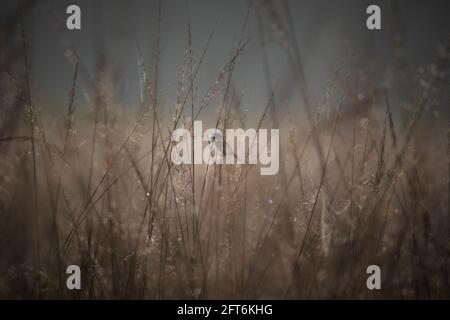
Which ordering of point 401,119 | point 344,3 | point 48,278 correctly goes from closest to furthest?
point 48,278 < point 401,119 < point 344,3

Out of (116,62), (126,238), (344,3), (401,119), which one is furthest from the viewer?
(344,3)

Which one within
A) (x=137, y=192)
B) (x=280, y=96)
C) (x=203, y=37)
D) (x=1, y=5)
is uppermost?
(x=1, y=5)

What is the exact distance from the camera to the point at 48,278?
1.24 m

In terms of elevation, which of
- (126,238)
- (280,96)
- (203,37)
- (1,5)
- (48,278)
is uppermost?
(1,5)

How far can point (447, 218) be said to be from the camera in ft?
5.22

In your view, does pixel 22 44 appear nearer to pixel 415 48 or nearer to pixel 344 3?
pixel 344 3

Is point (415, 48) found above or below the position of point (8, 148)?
above

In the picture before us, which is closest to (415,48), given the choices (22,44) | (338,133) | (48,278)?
(338,133)

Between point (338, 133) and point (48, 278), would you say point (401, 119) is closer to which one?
point (338, 133)

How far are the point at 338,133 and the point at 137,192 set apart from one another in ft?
2.73

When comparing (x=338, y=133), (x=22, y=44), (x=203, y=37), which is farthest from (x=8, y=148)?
(x=338, y=133)

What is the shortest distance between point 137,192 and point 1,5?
3.06 feet

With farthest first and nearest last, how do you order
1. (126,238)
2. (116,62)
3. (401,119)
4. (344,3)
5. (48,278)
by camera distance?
1. (344,3)
2. (116,62)
3. (401,119)
4. (126,238)
5. (48,278)

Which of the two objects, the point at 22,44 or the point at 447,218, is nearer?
the point at 22,44
